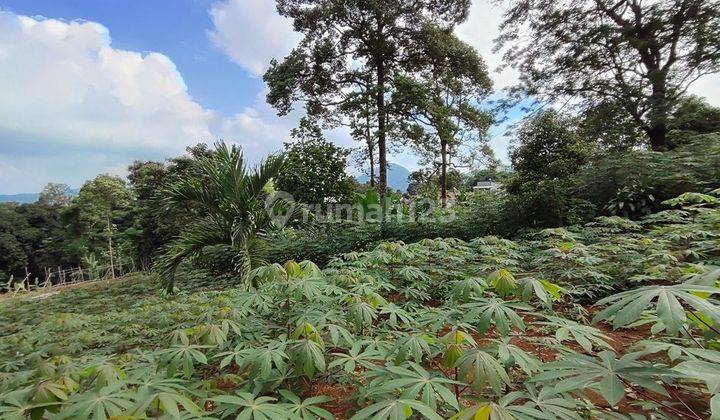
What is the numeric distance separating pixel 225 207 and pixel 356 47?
27.8 feet

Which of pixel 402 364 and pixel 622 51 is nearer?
pixel 402 364

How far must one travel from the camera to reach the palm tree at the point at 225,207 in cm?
537

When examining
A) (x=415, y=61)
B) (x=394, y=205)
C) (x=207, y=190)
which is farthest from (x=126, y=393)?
(x=415, y=61)

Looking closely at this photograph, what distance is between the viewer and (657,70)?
25.7ft

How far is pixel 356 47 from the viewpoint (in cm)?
1172

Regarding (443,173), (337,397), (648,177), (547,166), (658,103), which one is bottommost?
(337,397)

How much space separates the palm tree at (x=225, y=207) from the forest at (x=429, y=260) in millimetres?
35

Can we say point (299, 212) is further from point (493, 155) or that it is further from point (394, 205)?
point (493, 155)

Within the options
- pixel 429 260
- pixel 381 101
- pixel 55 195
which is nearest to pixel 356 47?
pixel 381 101

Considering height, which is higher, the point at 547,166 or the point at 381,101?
the point at 381,101

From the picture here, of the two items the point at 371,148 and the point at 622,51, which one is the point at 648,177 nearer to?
the point at 622,51

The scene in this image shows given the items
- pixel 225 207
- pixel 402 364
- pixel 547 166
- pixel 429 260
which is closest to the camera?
pixel 402 364

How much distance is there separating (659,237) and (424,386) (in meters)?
4.34

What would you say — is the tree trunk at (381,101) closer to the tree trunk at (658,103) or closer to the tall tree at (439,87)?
the tall tree at (439,87)
